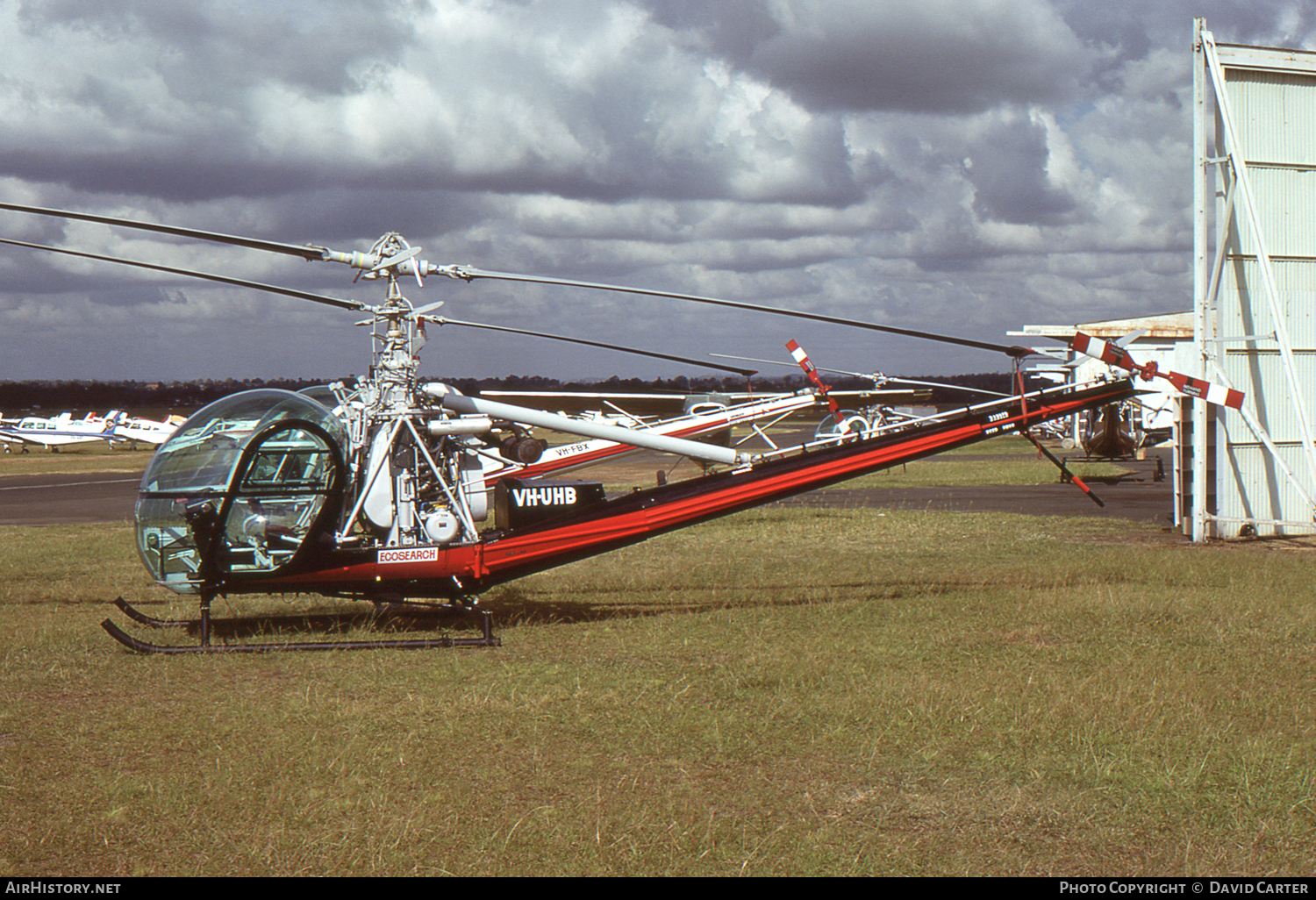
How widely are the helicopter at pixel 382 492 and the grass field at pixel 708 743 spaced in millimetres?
691

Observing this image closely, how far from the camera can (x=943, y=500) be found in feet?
74.1

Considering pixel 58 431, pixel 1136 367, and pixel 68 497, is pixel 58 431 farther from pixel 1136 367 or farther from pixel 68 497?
pixel 1136 367

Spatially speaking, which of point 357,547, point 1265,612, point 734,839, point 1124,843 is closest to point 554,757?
point 734,839

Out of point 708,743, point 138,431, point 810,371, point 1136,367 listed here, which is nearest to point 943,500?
point 810,371

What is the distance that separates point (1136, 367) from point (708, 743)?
640 centimetres

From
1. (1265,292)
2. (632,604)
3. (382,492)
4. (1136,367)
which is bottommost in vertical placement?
(632,604)

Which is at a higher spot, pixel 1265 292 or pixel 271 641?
pixel 1265 292

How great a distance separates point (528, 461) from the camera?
11945mm

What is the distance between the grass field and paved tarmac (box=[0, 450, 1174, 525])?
9309mm

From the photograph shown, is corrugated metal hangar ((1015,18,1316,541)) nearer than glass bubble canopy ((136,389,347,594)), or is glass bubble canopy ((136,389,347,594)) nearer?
glass bubble canopy ((136,389,347,594))

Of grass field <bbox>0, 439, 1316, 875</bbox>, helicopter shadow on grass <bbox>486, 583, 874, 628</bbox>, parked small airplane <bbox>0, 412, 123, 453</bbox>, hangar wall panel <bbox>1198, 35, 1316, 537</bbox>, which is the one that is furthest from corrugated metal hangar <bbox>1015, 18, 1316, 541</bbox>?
parked small airplane <bbox>0, 412, 123, 453</bbox>

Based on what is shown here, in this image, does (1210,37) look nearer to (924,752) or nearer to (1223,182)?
(1223,182)

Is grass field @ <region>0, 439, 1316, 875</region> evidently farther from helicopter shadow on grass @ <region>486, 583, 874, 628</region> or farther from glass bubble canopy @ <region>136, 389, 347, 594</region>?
glass bubble canopy @ <region>136, 389, 347, 594</region>

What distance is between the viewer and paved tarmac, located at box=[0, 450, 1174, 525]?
66.3ft
